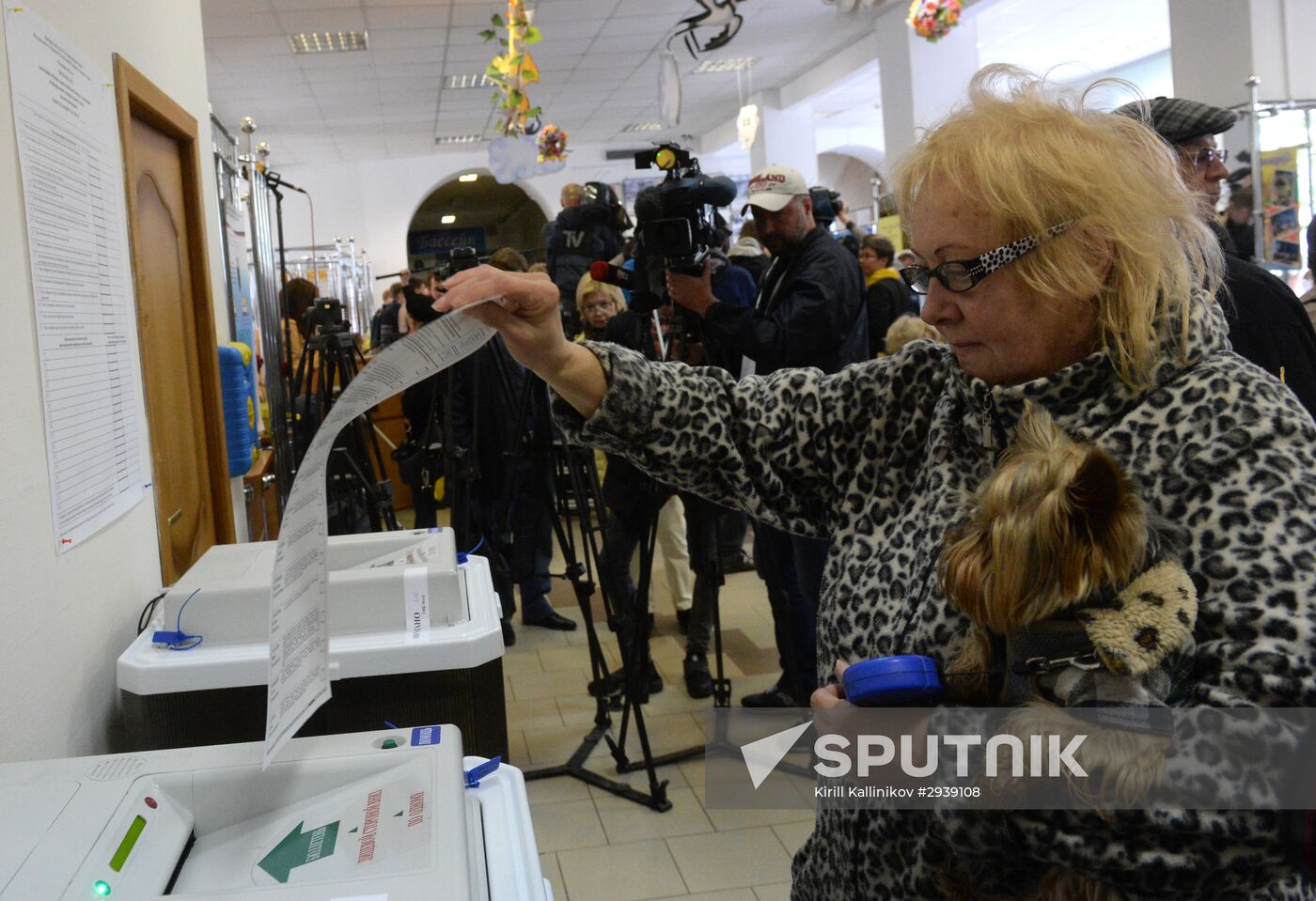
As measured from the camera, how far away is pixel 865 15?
9.80 metres

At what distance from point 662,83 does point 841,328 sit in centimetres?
360

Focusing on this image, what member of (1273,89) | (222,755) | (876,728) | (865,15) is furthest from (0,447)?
(865,15)

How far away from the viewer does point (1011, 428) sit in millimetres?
1036

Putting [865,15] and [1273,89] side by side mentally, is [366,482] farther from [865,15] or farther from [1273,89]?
[865,15]

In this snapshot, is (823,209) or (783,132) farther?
(783,132)

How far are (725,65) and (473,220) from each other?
1504 centimetres

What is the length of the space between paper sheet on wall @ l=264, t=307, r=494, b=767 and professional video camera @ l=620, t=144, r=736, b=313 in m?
1.69

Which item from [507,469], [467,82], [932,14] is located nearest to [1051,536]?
[507,469]

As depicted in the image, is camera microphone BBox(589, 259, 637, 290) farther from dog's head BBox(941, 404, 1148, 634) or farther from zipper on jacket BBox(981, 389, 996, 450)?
dog's head BBox(941, 404, 1148, 634)

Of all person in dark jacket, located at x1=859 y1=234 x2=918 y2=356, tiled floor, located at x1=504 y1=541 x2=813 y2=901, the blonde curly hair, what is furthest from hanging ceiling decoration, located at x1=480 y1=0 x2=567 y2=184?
the blonde curly hair

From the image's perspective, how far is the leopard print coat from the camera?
82 cm

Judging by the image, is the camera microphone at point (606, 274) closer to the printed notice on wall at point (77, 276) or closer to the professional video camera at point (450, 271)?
the professional video camera at point (450, 271)

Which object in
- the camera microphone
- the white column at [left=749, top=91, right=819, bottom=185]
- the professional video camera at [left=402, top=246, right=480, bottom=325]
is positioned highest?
the white column at [left=749, top=91, right=819, bottom=185]

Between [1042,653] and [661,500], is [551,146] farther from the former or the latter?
[1042,653]
